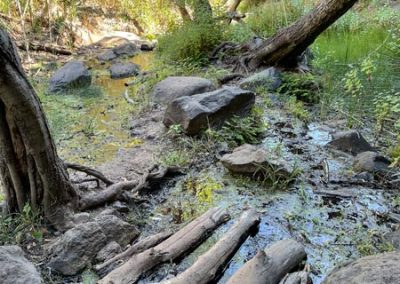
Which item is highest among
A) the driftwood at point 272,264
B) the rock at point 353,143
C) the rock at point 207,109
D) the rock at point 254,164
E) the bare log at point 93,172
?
the rock at point 207,109

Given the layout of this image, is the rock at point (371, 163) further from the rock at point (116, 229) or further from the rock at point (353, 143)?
the rock at point (116, 229)

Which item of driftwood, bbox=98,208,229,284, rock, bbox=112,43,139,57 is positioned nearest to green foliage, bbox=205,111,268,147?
driftwood, bbox=98,208,229,284

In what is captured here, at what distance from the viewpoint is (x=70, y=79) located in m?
6.68

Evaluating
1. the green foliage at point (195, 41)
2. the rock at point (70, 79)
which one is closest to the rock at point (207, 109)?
the rock at point (70, 79)

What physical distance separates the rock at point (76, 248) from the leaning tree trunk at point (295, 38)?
4.48 metres

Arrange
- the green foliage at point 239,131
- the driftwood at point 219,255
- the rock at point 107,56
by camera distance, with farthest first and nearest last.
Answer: the rock at point 107,56, the green foliage at point 239,131, the driftwood at point 219,255

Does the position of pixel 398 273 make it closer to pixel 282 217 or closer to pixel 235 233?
pixel 235 233

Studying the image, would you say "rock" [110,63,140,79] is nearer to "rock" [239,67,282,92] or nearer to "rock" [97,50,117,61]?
"rock" [97,50,117,61]

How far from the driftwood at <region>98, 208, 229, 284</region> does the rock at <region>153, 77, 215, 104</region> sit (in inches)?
111

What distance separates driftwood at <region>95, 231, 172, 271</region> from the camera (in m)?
2.50

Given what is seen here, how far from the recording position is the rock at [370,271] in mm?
1835

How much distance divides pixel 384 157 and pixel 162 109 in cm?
293

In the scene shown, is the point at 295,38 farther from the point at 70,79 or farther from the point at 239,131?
the point at 70,79

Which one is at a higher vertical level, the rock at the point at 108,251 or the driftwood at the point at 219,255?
the rock at the point at 108,251
